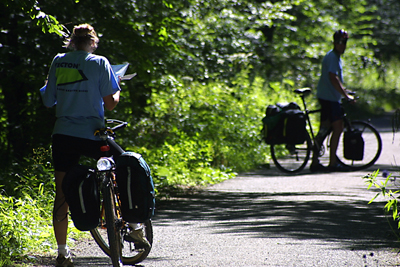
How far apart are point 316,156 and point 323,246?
572cm

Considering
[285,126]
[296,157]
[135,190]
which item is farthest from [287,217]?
[296,157]

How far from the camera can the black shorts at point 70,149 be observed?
4.47 metres

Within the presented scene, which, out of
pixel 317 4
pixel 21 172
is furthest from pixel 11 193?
pixel 317 4

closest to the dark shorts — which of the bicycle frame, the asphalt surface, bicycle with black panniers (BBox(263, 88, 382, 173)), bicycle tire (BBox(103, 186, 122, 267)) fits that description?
bicycle with black panniers (BBox(263, 88, 382, 173))

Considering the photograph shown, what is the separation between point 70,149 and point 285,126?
261 inches

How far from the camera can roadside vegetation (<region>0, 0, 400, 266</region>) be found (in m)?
6.45

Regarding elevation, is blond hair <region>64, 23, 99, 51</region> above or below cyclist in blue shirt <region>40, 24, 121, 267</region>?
above

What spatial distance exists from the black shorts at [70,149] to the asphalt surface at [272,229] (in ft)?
3.11

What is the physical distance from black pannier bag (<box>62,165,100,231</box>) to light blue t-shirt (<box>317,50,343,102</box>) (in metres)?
6.95

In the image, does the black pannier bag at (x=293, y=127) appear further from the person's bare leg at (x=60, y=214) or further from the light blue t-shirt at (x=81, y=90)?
the person's bare leg at (x=60, y=214)

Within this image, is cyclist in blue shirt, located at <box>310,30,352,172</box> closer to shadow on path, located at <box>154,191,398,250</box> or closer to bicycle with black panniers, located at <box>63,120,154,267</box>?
shadow on path, located at <box>154,191,398,250</box>

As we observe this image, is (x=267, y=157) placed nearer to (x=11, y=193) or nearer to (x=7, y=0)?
(x=11, y=193)

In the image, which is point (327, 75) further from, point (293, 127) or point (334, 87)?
point (293, 127)

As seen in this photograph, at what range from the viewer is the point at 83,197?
4.28 metres
